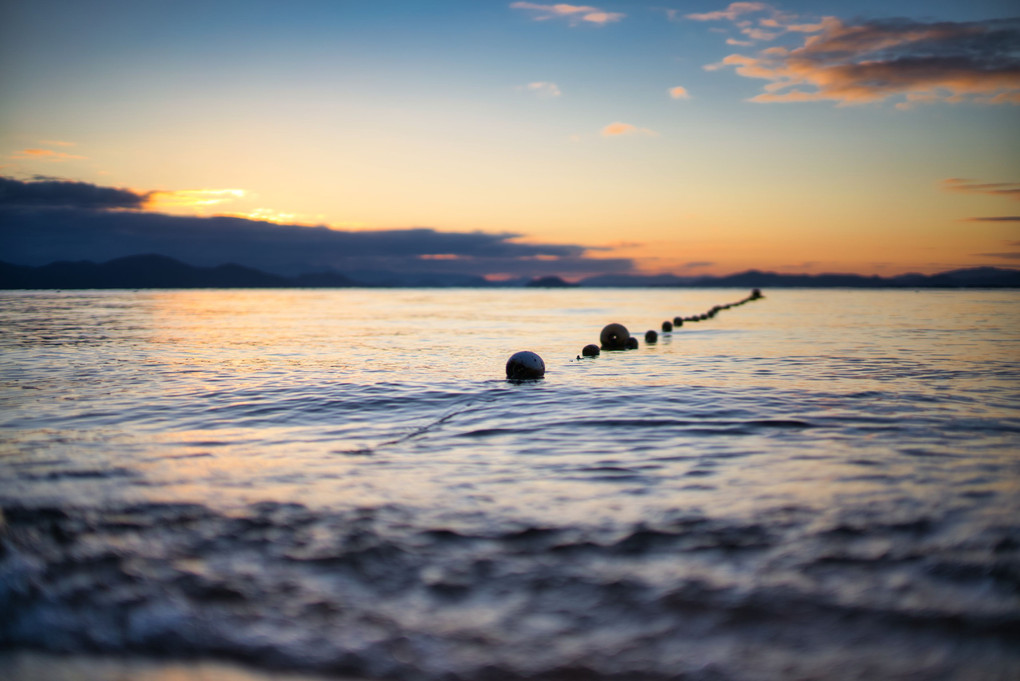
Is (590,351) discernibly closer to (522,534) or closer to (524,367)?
(524,367)

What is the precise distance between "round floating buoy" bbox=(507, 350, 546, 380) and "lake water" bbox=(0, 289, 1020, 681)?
8.09ft

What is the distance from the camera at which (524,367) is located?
650 inches

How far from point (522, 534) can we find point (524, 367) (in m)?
10.7

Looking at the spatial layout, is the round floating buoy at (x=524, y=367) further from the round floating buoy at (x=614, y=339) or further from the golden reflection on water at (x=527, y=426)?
the round floating buoy at (x=614, y=339)

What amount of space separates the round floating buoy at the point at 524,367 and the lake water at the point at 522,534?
2466 millimetres

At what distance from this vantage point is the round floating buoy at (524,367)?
16484 millimetres

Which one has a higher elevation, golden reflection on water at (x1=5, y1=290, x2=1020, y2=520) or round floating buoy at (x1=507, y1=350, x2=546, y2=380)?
round floating buoy at (x1=507, y1=350, x2=546, y2=380)

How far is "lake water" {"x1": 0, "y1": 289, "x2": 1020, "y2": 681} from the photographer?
13.1 ft

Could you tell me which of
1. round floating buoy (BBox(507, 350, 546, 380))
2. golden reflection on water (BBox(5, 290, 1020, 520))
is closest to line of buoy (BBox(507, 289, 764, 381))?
round floating buoy (BBox(507, 350, 546, 380))

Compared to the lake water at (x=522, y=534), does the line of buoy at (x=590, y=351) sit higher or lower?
higher

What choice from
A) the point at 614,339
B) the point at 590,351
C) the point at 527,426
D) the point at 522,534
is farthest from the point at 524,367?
the point at 522,534

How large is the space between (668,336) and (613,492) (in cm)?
2639

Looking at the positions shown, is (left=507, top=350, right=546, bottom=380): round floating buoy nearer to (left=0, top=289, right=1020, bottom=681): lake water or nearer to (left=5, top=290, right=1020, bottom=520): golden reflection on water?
(left=5, top=290, right=1020, bottom=520): golden reflection on water

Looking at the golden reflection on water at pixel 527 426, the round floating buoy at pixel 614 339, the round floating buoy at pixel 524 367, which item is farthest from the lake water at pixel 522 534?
the round floating buoy at pixel 614 339
